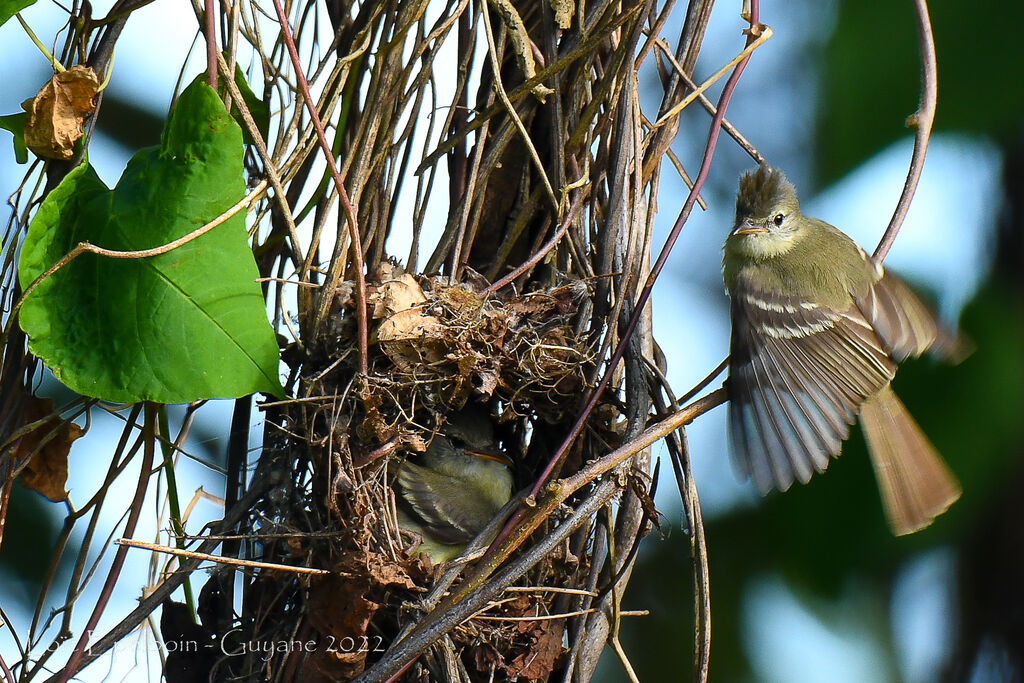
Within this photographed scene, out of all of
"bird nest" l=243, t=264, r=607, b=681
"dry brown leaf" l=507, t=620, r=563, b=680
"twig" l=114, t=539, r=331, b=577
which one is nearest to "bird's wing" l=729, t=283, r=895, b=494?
"bird nest" l=243, t=264, r=607, b=681

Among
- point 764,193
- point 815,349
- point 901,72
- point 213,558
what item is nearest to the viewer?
point 213,558

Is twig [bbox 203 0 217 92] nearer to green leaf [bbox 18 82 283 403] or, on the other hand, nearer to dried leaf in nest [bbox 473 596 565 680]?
green leaf [bbox 18 82 283 403]

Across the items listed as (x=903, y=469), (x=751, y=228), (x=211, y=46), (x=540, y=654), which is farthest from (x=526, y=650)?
(x=211, y=46)

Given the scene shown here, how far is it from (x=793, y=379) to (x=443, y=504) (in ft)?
1.93

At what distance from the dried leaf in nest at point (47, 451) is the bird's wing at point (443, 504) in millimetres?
489

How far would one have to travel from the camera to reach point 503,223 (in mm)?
1458

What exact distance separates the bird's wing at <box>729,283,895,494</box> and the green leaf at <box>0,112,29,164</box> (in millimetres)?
1059

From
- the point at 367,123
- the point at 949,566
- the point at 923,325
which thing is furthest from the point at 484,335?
the point at 949,566

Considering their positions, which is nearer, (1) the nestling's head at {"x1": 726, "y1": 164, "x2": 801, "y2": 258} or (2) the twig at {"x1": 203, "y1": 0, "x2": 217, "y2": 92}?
(2) the twig at {"x1": 203, "y1": 0, "x2": 217, "y2": 92}

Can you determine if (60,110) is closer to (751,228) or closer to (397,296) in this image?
(397,296)

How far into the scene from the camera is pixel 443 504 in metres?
1.48

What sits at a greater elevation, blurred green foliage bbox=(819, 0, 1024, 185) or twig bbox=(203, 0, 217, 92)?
blurred green foliage bbox=(819, 0, 1024, 185)

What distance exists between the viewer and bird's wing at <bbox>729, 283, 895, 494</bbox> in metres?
1.23

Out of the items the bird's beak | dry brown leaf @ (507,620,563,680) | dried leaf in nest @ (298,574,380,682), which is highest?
the bird's beak
